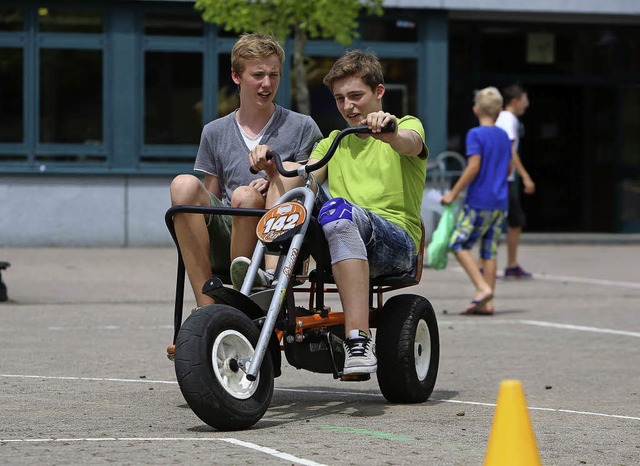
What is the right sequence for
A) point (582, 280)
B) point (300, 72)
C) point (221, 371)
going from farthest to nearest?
point (300, 72) < point (582, 280) < point (221, 371)

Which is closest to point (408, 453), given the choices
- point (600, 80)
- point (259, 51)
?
point (259, 51)

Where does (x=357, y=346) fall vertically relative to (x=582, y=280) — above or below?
above

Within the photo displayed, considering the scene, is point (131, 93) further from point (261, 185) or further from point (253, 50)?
point (261, 185)

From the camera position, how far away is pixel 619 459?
17.9ft

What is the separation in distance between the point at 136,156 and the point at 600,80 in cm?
723

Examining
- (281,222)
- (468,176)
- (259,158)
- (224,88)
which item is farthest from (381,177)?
(224,88)

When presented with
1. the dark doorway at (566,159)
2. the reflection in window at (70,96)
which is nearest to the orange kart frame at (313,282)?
the reflection in window at (70,96)

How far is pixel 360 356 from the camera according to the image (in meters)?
Answer: 6.35

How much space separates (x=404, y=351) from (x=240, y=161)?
119 centimetres

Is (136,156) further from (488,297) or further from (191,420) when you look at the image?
(191,420)

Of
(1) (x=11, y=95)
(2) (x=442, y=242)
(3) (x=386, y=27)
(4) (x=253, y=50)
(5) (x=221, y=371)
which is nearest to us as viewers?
(5) (x=221, y=371)

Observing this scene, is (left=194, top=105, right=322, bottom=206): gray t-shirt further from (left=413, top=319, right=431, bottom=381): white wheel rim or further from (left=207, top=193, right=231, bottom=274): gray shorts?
(left=413, top=319, right=431, bottom=381): white wheel rim

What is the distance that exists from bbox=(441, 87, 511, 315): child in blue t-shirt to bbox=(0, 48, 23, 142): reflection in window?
8.68m

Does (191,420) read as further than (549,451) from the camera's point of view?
Yes
